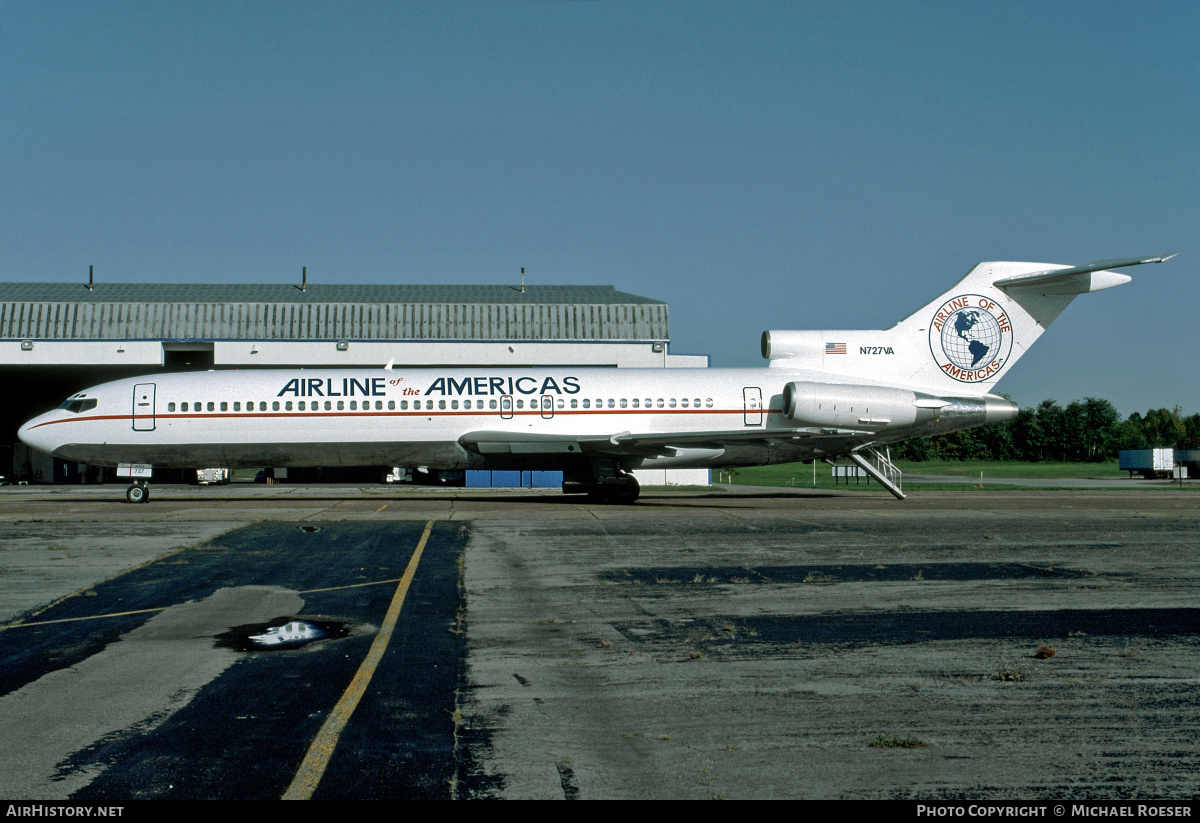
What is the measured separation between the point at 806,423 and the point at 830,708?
21720mm

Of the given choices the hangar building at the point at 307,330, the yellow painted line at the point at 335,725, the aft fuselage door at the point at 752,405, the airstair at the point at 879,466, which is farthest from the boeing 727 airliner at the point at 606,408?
the yellow painted line at the point at 335,725

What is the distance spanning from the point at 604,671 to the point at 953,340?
24865 millimetres

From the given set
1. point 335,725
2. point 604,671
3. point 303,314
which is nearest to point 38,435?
point 303,314

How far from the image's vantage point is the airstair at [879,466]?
2917 centimetres

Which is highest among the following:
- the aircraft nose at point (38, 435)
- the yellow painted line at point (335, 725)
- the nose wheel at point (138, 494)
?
the aircraft nose at point (38, 435)

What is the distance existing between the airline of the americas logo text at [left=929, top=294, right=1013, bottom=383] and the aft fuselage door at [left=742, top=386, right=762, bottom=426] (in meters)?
6.01

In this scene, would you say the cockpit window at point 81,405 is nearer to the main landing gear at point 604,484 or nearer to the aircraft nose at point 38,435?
the aircraft nose at point 38,435

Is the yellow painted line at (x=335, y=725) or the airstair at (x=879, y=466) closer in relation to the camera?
the yellow painted line at (x=335, y=725)

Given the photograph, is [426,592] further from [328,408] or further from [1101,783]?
[328,408]

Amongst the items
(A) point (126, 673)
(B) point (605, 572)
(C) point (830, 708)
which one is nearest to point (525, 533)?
(B) point (605, 572)

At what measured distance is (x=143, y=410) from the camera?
26.5 metres

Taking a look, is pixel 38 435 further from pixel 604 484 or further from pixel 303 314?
pixel 303 314

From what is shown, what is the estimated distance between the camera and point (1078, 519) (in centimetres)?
2059

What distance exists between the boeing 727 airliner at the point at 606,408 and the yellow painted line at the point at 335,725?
A: 17361 millimetres
